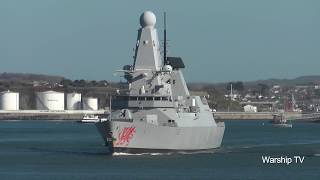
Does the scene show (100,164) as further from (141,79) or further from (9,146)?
(9,146)

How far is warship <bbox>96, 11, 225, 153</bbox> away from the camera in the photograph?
62.0m

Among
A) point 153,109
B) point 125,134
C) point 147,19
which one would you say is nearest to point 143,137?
point 125,134

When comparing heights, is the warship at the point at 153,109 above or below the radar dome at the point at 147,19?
below

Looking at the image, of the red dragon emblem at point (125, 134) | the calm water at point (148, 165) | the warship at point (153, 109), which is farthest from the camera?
the warship at point (153, 109)

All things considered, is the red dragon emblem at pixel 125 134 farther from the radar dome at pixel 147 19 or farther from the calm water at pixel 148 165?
the radar dome at pixel 147 19

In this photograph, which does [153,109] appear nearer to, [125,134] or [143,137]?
[143,137]

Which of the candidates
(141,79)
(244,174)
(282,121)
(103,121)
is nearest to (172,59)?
(141,79)

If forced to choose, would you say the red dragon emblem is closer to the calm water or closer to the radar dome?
the calm water

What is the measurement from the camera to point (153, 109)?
6366 cm

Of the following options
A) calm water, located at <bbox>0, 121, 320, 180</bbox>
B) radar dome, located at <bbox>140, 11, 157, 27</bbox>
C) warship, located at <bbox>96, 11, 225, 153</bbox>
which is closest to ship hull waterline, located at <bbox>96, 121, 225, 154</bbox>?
warship, located at <bbox>96, 11, 225, 153</bbox>

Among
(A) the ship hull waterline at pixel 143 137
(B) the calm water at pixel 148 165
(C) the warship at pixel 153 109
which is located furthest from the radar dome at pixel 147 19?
(B) the calm water at pixel 148 165

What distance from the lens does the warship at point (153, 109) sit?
62000 millimetres

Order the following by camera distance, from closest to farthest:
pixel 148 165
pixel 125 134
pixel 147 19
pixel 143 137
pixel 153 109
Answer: pixel 148 165 < pixel 125 134 < pixel 143 137 < pixel 153 109 < pixel 147 19

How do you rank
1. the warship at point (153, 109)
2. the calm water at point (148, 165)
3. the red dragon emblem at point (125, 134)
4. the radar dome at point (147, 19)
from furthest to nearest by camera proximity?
the radar dome at point (147, 19) < the warship at point (153, 109) < the red dragon emblem at point (125, 134) < the calm water at point (148, 165)
